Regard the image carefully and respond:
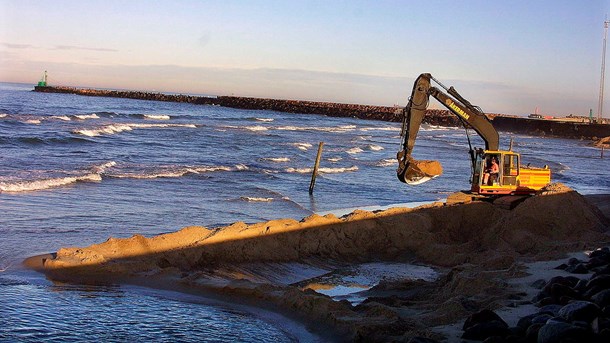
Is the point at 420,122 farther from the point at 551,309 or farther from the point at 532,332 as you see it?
the point at 532,332

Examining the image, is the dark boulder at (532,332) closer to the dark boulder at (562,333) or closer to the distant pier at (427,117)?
the dark boulder at (562,333)

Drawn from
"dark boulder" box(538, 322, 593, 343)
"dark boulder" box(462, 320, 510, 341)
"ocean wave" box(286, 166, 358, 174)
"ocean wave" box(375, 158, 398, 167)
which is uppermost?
"dark boulder" box(538, 322, 593, 343)

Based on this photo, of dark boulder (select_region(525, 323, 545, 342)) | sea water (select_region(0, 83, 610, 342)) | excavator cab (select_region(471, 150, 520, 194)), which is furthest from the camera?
excavator cab (select_region(471, 150, 520, 194))

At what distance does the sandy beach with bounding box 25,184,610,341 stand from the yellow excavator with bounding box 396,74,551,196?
106 centimetres

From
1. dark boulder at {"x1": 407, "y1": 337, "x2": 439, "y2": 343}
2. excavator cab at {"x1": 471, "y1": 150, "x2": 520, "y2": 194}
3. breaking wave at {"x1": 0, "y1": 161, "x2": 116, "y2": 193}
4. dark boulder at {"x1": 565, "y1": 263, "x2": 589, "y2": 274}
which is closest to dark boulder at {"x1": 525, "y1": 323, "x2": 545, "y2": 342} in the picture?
dark boulder at {"x1": 407, "y1": 337, "x2": 439, "y2": 343}

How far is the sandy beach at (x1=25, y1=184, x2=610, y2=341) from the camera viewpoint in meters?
9.61

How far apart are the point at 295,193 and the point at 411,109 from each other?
6.94 metres

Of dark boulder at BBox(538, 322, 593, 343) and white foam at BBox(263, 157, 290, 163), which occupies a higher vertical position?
dark boulder at BBox(538, 322, 593, 343)

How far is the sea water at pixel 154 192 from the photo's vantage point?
9078mm

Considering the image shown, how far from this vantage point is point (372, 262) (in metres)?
14.2

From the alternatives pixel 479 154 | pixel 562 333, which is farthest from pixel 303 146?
pixel 562 333

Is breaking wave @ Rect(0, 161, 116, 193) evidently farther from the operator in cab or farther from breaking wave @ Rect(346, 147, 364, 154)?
breaking wave @ Rect(346, 147, 364, 154)

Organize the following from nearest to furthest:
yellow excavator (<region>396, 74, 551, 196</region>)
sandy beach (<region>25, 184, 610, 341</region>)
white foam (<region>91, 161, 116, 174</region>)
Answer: sandy beach (<region>25, 184, 610, 341</region>)
yellow excavator (<region>396, 74, 551, 196</region>)
white foam (<region>91, 161, 116, 174</region>)

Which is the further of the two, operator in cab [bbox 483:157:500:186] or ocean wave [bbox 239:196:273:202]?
ocean wave [bbox 239:196:273:202]
